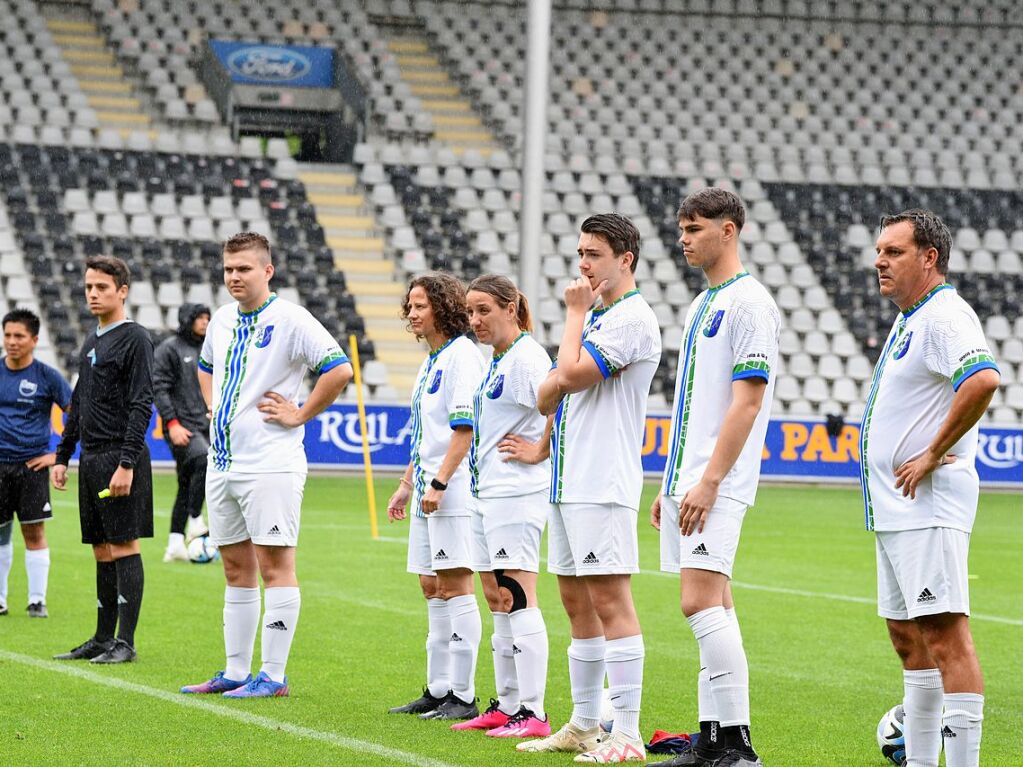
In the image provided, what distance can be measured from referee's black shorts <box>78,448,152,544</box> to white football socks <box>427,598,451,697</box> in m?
1.72

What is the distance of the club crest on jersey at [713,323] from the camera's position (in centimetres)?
523

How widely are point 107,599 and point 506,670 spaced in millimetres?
2449

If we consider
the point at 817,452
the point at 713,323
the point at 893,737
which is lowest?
the point at 817,452

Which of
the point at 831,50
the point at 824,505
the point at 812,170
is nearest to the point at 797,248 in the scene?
the point at 812,170

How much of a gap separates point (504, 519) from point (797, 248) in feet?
75.6

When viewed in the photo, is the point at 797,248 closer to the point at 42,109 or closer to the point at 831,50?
the point at 831,50

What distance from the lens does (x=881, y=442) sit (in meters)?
4.98

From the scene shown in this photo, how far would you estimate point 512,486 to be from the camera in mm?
6270

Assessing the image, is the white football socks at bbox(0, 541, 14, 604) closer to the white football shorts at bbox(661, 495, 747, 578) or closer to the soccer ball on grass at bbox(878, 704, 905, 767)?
the white football shorts at bbox(661, 495, 747, 578)

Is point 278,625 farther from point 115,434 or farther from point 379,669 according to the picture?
point 115,434

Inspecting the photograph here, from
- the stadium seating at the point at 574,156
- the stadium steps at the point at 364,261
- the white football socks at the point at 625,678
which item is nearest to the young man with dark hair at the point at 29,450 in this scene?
A: the white football socks at the point at 625,678

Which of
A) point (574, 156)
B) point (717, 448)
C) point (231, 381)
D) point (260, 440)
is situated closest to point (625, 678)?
point (717, 448)

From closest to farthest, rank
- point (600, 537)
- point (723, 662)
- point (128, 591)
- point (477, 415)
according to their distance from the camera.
Answer: 1. point (723, 662)
2. point (600, 537)
3. point (477, 415)
4. point (128, 591)

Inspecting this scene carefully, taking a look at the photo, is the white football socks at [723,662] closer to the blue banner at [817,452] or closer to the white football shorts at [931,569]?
the white football shorts at [931,569]
